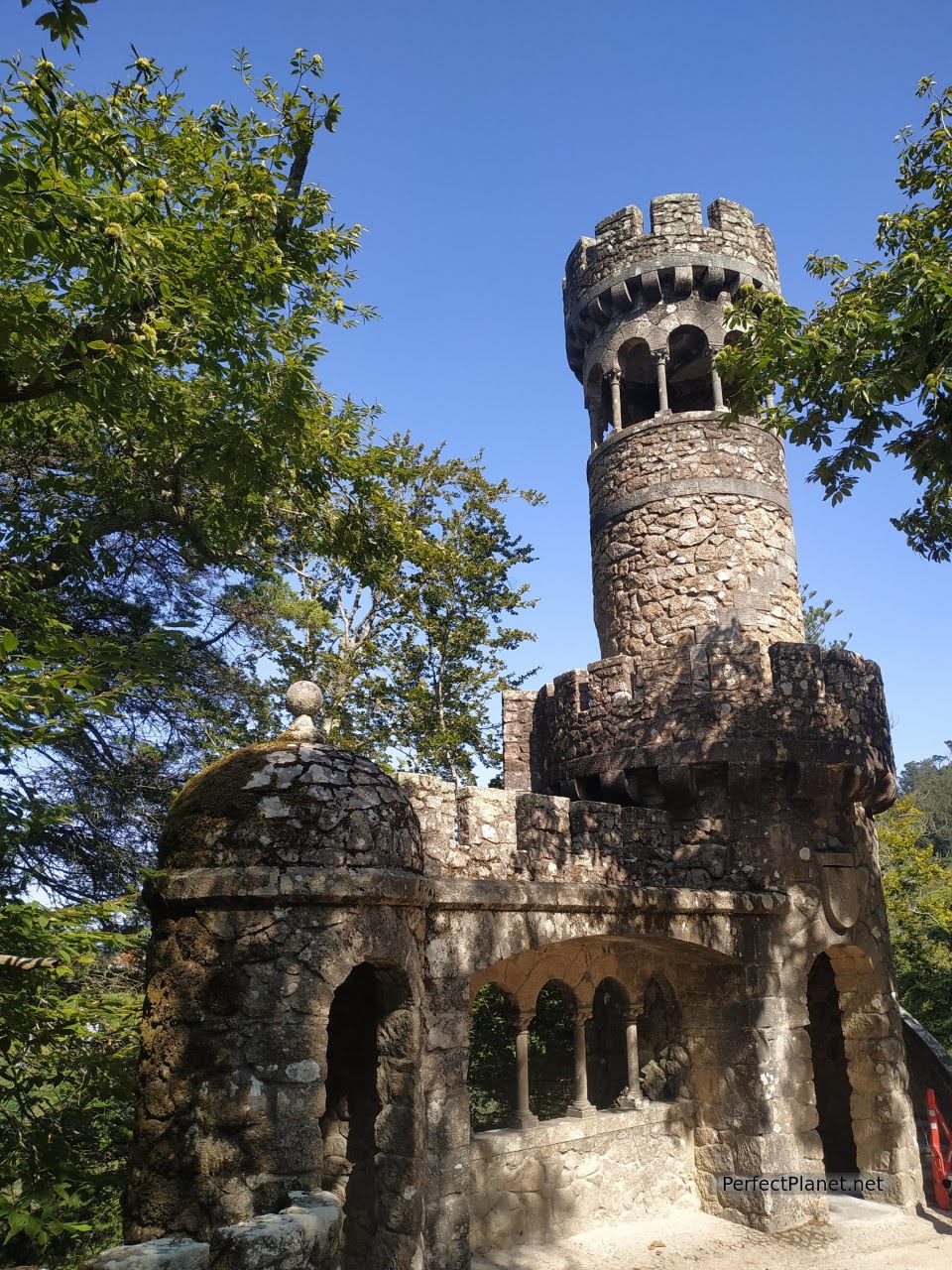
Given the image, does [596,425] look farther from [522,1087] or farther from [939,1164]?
[939,1164]

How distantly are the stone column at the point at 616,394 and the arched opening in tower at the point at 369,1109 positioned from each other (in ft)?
24.9

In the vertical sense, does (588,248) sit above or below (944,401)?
above

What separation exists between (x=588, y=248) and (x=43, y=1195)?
1142 cm

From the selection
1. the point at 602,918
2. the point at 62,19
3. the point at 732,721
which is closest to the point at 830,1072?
the point at 732,721

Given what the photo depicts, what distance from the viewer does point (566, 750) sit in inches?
382

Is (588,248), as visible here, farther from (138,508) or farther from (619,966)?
(619,966)

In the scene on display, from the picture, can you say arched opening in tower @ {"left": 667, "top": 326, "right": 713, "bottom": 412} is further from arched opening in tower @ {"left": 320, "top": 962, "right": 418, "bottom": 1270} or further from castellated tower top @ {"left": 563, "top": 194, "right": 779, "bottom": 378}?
arched opening in tower @ {"left": 320, "top": 962, "right": 418, "bottom": 1270}

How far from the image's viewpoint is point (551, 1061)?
12031mm

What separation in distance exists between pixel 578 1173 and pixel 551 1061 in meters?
4.06

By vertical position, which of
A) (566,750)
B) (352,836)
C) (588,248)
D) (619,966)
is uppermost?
(588,248)

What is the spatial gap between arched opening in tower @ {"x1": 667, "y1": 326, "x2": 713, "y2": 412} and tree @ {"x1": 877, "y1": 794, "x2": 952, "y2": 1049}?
783cm

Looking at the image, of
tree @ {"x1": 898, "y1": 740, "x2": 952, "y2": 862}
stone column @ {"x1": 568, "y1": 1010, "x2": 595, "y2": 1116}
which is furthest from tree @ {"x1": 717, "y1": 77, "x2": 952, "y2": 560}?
tree @ {"x1": 898, "y1": 740, "x2": 952, "y2": 862}

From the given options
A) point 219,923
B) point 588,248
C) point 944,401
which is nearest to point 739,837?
point 944,401

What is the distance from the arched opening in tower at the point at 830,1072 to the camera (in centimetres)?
1127
